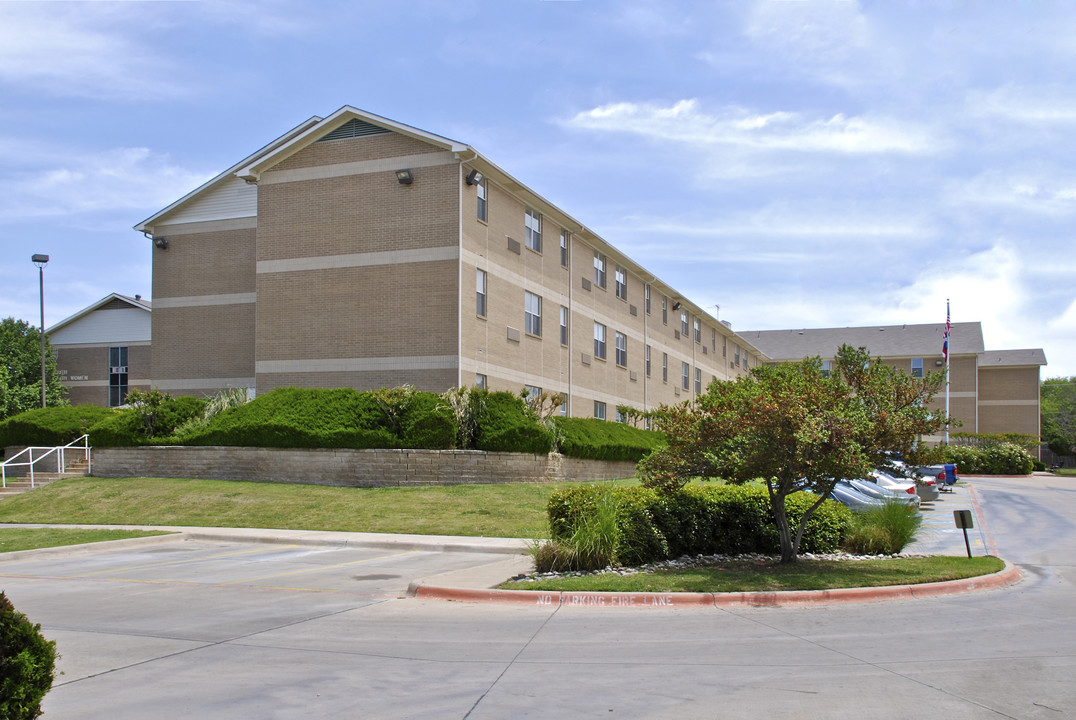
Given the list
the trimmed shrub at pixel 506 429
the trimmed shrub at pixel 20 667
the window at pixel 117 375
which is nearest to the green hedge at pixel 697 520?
the trimmed shrub at pixel 20 667

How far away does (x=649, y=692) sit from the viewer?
6.86 m

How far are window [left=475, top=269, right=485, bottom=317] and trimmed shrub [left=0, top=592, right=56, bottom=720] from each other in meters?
24.5

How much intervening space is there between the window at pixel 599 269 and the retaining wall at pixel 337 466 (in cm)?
1401

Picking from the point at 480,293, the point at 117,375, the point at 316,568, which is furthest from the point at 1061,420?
the point at 316,568

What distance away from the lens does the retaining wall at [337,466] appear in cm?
2484

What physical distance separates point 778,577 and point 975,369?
244 feet

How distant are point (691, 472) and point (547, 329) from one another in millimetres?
21370

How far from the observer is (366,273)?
29.4 meters

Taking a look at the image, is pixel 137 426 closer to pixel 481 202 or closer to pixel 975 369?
pixel 481 202

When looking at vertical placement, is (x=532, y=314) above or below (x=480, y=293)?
below

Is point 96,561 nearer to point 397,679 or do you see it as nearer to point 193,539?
point 193,539

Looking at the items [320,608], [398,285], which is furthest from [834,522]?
[398,285]

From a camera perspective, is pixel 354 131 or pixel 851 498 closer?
pixel 851 498

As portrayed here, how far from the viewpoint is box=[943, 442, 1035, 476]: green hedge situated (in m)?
59.6
